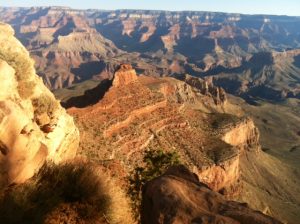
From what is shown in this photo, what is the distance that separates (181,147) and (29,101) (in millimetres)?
41378

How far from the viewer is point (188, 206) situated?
18.2 m

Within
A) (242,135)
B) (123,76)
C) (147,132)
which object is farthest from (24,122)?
(242,135)

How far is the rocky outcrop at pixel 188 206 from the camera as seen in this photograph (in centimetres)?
1734

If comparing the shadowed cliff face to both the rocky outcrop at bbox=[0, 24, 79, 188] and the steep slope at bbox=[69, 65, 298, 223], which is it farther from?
the rocky outcrop at bbox=[0, 24, 79, 188]

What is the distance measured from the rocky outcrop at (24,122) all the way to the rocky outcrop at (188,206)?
5.01m

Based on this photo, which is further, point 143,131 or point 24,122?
point 143,131

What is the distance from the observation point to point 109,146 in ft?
177

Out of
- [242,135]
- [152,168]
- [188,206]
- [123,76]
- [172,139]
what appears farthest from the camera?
[242,135]

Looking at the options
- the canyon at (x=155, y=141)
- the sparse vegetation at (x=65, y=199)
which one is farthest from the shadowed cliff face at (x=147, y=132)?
the sparse vegetation at (x=65, y=199)

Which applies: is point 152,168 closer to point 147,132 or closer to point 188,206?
point 188,206

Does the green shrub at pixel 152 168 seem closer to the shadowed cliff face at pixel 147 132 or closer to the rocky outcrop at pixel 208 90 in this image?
the shadowed cliff face at pixel 147 132

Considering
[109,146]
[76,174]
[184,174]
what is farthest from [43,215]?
[109,146]

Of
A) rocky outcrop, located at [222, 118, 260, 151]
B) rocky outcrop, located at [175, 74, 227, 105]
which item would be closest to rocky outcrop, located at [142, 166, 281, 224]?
rocky outcrop, located at [222, 118, 260, 151]

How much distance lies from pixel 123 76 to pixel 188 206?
53.7 m
